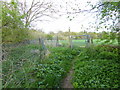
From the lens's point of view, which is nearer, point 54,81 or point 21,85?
point 21,85

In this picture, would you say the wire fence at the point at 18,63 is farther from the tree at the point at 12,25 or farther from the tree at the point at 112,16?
the tree at the point at 112,16

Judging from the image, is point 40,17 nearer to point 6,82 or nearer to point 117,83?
point 6,82

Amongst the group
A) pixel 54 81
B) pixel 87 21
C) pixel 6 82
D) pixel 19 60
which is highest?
pixel 87 21

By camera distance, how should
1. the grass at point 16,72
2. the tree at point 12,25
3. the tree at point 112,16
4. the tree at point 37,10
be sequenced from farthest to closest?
the tree at point 37,10
the tree at point 12,25
the tree at point 112,16
the grass at point 16,72

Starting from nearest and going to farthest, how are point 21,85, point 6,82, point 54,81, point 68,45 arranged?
point 6,82 → point 21,85 → point 54,81 → point 68,45

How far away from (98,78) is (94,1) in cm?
264

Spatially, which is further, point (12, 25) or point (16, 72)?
point (12, 25)

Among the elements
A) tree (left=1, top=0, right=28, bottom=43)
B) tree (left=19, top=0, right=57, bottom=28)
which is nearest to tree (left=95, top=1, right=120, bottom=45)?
tree (left=19, top=0, right=57, bottom=28)

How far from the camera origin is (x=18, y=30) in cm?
321

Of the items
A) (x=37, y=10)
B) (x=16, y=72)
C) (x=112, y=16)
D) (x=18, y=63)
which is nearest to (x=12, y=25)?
(x=18, y=63)

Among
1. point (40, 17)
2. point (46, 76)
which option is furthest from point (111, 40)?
point (40, 17)

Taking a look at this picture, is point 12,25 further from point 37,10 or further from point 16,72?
point 37,10

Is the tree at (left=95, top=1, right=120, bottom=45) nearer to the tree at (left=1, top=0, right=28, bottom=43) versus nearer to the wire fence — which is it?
the wire fence

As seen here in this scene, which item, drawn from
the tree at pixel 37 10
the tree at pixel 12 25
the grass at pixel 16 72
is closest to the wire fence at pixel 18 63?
the grass at pixel 16 72
